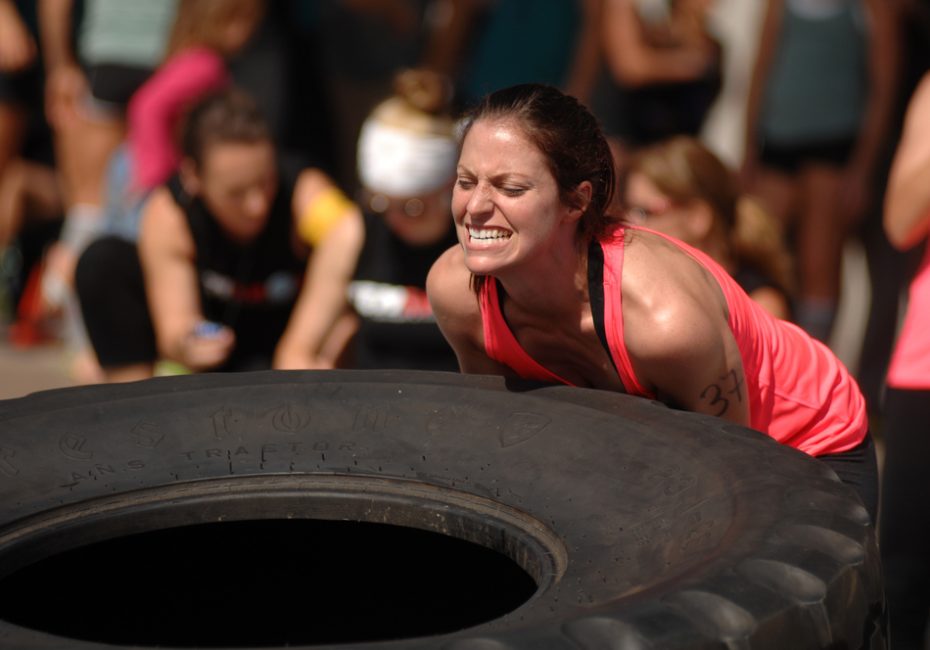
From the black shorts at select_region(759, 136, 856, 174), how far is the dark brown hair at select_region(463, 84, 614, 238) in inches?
123

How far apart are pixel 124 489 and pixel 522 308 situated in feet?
2.15

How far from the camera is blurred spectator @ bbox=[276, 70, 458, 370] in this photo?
4027mm

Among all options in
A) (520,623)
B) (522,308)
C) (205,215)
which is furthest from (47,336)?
(520,623)

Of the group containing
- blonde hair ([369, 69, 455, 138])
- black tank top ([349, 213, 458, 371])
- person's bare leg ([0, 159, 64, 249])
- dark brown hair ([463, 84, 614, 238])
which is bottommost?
person's bare leg ([0, 159, 64, 249])

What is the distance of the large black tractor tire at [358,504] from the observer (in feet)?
5.83

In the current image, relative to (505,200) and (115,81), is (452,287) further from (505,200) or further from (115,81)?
(115,81)

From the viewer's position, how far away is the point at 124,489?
6.58 feet

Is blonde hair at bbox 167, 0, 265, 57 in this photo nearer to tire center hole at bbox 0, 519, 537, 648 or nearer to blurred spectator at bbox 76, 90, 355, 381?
blurred spectator at bbox 76, 90, 355, 381

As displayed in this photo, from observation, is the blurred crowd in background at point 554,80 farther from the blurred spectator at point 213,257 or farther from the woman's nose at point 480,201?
the woman's nose at point 480,201

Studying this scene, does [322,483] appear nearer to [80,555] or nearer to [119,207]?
[80,555]

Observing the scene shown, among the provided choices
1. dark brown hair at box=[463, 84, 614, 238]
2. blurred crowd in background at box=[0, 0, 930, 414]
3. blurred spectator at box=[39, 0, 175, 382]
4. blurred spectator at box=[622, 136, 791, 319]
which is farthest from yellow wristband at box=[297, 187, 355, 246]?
dark brown hair at box=[463, 84, 614, 238]

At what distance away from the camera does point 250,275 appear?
4.21 metres

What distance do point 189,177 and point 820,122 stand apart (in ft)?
→ 7.27

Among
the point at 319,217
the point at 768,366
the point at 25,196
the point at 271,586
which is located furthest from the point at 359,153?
the point at 271,586
